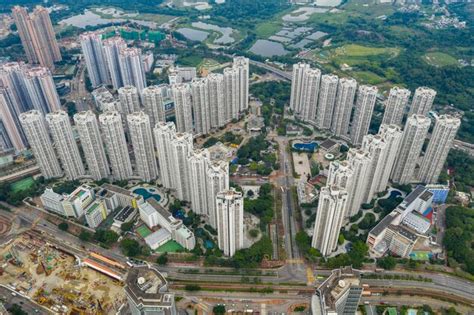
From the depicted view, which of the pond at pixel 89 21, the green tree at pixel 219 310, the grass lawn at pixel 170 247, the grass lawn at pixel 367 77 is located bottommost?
the grass lawn at pixel 170 247

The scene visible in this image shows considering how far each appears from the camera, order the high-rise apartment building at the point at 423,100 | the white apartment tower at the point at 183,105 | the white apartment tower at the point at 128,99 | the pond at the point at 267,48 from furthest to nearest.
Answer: the pond at the point at 267,48 → the white apartment tower at the point at 128,99 → the white apartment tower at the point at 183,105 → the high-rise apartment building at the point at 423,100

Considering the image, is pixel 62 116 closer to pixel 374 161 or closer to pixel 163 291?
pixel 163 291

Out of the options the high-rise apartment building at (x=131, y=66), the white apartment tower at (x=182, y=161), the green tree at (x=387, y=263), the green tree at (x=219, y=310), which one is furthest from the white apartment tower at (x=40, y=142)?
the green tree at (x=387, y=263)

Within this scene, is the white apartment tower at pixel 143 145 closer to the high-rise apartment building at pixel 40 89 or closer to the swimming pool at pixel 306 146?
the high-rise apartment building at pixel 40 89

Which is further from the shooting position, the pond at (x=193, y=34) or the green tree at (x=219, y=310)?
the pond at (x=193, y=34)

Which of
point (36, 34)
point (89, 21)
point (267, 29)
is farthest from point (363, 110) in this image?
point (89, 21)

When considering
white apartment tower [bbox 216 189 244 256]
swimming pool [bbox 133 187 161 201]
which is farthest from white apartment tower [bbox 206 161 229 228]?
swimming pool [bbox 133 187 161 201]

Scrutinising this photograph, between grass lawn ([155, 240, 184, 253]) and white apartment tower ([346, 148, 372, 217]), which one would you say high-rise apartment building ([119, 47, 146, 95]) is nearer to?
grass lawn ([155, 240, 184, 253])
